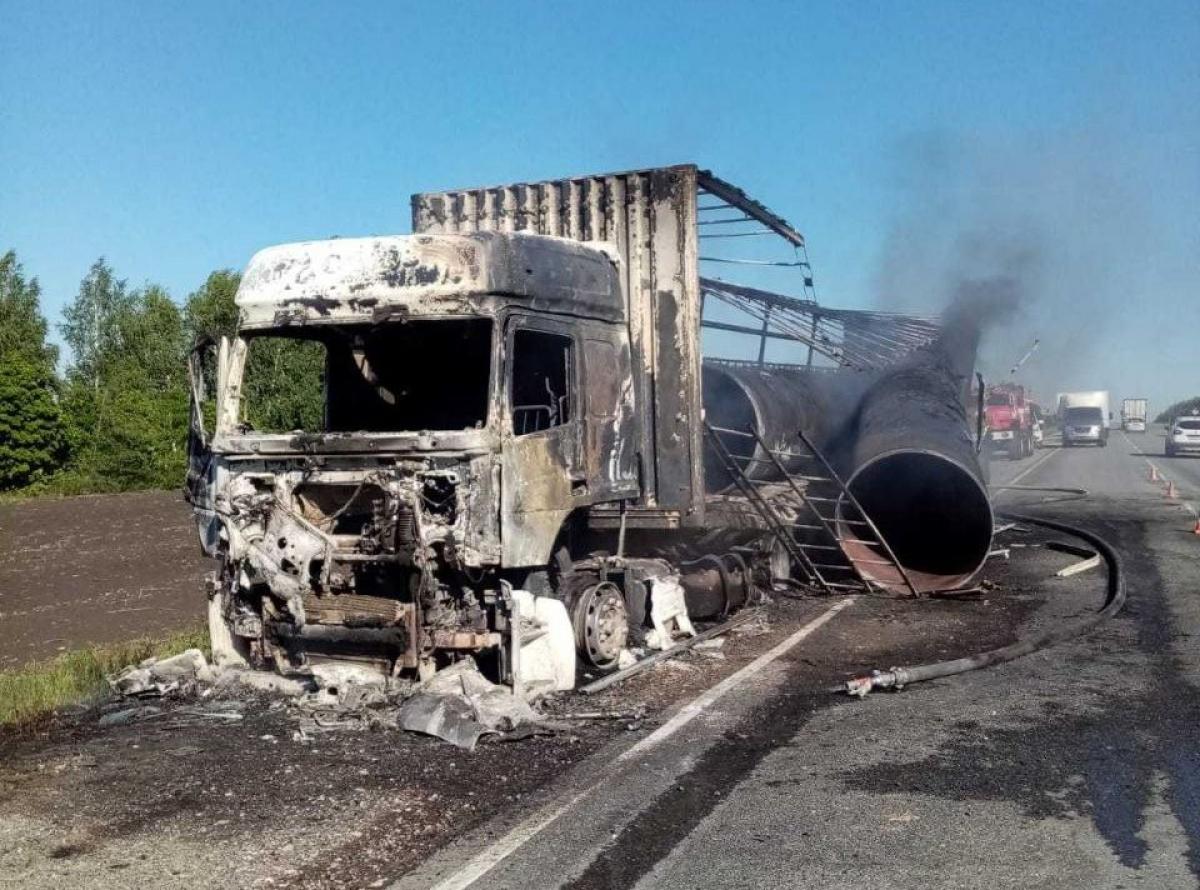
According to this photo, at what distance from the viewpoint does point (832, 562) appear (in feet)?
41.4

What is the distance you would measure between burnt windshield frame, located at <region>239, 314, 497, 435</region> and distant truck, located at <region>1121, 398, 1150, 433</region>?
86103 millimetres

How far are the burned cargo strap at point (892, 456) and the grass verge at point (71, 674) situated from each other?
17.1 ft

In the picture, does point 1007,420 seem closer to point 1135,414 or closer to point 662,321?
point 662,321

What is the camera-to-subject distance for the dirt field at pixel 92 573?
11781 millimetres

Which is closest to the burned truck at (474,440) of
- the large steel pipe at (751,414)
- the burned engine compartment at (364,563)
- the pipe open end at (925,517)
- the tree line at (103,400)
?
the burned engine compartment at (364,563)

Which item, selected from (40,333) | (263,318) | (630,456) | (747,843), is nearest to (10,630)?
(263,318)

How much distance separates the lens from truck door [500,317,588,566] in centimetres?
706

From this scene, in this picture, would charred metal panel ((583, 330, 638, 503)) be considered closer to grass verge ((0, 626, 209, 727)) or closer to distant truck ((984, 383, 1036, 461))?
grass verge ((0, 626, 209, 727))

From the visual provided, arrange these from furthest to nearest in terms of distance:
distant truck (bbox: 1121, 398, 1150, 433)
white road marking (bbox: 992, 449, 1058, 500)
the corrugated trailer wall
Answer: distant truck (bbox: 1121, 398, 1150, 433)
white road marking (bbox: 992, 449, 1058, 500)
the corrugated trailer wall

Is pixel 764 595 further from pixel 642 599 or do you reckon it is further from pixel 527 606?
pixel 527 606

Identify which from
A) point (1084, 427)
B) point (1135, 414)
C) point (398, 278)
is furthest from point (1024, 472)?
point (1135, 414)

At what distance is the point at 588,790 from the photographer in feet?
18.1

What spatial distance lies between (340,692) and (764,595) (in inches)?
Answer: 227

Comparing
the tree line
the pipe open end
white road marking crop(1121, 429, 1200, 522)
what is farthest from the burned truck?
the tree line
